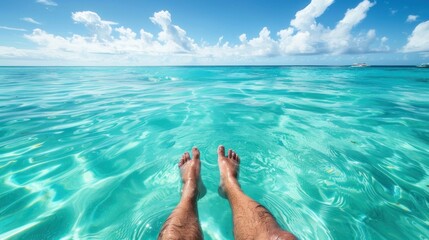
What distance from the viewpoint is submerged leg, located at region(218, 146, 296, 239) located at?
149cm

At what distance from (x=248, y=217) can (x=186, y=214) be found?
0.56m

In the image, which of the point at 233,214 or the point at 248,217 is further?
the point at 233,214

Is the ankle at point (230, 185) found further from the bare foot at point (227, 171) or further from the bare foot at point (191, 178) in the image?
Answer: the bare foot at point (191, 178)

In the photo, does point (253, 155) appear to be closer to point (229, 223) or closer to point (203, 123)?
point (229, 223)

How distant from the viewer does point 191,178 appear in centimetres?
242

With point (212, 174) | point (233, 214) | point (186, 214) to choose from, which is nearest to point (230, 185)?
point (233, 214)

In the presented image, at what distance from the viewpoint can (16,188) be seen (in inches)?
95.3

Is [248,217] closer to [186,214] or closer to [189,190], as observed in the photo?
[186,214]

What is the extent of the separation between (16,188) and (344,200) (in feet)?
13.0

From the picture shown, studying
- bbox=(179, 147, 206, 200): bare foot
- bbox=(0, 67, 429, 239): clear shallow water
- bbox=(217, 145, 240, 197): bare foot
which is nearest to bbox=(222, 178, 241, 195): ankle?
bbox=(217, 145, 240, 197): bare foot

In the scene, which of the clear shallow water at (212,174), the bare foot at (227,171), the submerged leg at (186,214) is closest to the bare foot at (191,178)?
the submerged leg at (186,214)

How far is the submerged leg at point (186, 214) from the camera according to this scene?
1.52 metres

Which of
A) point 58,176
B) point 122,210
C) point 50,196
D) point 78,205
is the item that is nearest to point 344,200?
point 122,210

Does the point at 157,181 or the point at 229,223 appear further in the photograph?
the point at 157,181
